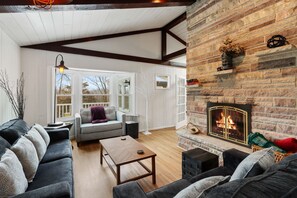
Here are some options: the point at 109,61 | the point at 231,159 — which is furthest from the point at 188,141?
the point at 109,61

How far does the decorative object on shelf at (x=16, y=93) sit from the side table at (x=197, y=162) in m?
3.17

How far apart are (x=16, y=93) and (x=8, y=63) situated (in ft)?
2.39

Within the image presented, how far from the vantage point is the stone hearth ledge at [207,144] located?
246 centimetres

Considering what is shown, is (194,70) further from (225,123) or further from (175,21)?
(175,21)

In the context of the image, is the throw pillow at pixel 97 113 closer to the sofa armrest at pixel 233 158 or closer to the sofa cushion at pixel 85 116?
the sofa cushion at pixel 85 116

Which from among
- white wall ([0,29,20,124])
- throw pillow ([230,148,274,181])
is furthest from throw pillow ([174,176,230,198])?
white wall ([0,29,20,124])

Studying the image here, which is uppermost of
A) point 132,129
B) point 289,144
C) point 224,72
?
point 224,72

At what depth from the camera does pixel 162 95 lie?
5.53 m

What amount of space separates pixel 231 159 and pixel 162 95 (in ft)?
12.9

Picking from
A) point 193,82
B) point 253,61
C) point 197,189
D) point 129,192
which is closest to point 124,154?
point 129,192

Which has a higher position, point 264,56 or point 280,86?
point 264,56

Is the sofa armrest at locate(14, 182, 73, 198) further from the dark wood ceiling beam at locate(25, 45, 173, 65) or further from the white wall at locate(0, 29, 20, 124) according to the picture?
the dark wood ceiling beam at locate(25, 45, 173, 65)

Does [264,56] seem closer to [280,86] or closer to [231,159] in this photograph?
[280,86]

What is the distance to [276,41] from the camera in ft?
6.49
